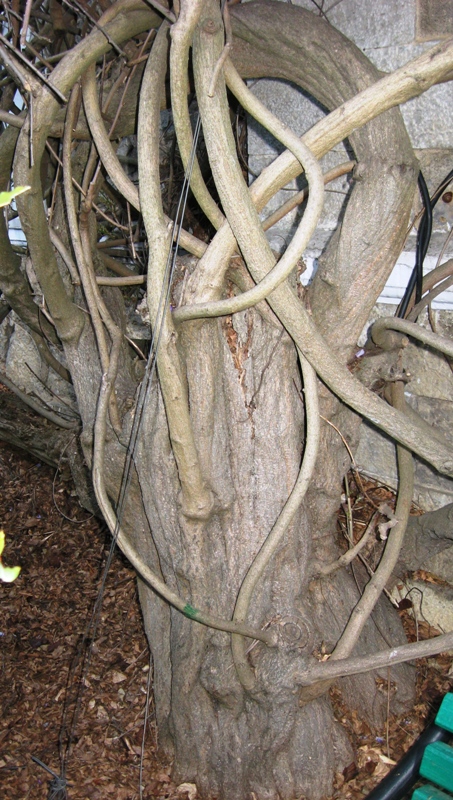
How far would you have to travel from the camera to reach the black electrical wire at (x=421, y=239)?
204cm

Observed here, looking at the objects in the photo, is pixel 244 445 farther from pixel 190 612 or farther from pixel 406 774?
pixel 406 774

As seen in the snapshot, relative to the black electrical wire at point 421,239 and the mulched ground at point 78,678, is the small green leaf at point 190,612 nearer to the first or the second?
the mulched ground at point 78,678

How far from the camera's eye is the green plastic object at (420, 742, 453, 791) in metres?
1.63

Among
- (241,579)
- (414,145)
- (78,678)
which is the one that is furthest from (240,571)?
(414,145)

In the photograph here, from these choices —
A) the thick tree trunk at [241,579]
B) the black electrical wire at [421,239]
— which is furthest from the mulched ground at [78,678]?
the black electrical wire at [421,239]

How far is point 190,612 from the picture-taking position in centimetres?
200

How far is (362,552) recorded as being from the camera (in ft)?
8.20

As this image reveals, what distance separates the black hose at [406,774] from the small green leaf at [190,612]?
681 millimetres

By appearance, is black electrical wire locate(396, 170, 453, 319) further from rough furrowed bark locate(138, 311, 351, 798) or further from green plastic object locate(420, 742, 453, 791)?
green plastic object locate(420, 742, 453, 791)

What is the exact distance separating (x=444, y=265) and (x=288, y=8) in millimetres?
851

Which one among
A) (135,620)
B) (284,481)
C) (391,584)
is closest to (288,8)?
(284,481)

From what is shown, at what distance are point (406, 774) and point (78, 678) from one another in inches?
46.8

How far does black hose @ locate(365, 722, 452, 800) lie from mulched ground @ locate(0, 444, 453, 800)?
0.19 m

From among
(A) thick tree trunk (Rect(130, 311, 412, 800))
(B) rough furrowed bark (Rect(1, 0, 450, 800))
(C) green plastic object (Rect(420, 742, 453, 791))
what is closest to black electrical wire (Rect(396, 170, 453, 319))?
(B) rough furrowed bark (Rect(1, 0, 450, 800))
